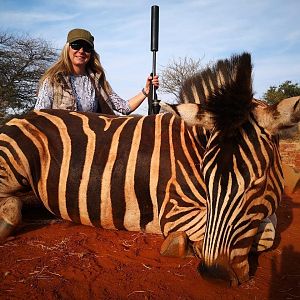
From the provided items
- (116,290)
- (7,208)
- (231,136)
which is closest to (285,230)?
(231,136)

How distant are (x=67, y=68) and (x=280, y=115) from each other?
3.15 metres

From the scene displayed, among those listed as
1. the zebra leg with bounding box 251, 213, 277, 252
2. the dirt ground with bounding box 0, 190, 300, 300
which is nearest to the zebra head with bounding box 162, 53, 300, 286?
the dirt ground with bounding box 0, 190, 300, 300

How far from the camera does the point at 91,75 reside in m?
4.54

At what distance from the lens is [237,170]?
1.88 meters

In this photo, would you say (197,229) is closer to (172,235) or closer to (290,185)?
(172,235)

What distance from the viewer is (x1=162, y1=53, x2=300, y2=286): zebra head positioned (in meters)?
1.87

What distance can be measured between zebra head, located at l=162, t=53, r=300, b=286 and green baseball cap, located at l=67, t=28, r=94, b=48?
2.44 m

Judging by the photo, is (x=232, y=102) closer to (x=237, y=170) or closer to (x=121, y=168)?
(x=237, y=170)

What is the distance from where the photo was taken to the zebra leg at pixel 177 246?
246 centimetres

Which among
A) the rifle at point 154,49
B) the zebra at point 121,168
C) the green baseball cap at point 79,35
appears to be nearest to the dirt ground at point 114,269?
the zebra at point 121,168

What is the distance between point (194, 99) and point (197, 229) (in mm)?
1208

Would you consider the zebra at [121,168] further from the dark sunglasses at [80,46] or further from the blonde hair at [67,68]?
the dark sunglasses at [80,46]

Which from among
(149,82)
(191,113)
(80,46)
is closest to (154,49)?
(149,82)

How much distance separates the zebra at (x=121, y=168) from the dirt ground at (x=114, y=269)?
156 mm
